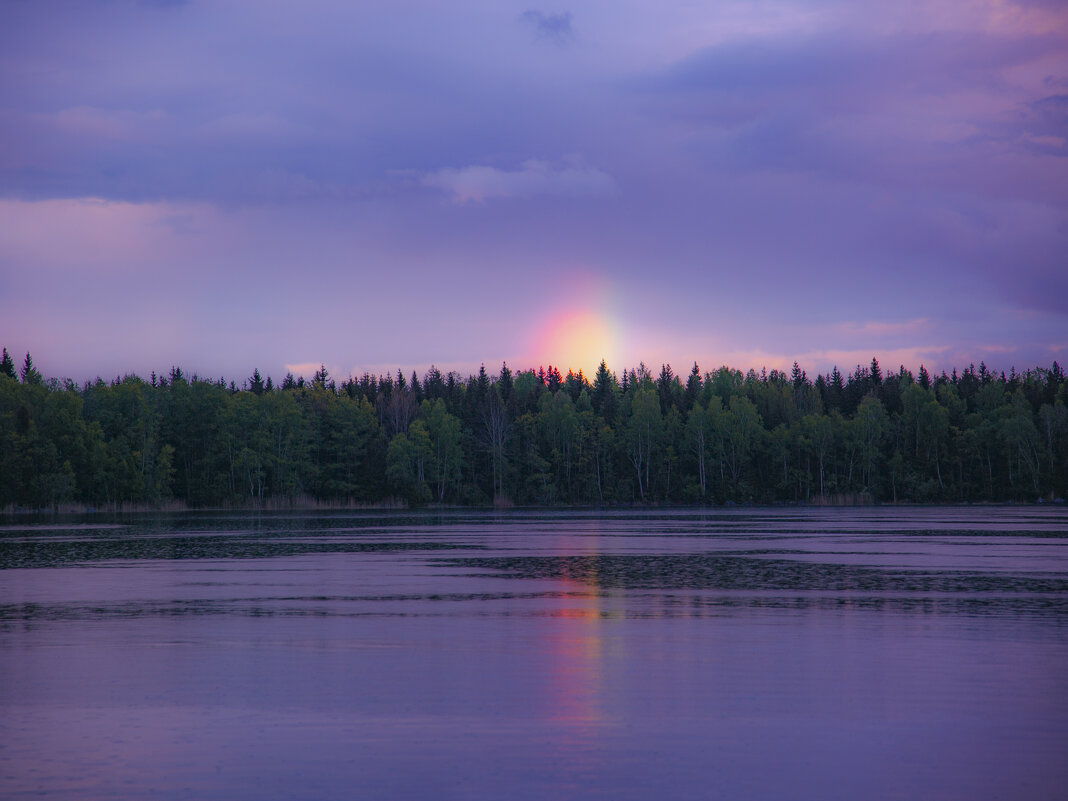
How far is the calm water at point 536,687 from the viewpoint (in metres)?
11.0

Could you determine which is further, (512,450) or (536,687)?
(512,450)

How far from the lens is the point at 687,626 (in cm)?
2217

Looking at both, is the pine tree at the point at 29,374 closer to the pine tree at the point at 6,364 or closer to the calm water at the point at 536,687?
the pine tree at the point at 6,364

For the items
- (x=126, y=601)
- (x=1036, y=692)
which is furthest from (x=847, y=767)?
(x=126, y=601)

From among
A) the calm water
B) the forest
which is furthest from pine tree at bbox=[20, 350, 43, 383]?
the calm water

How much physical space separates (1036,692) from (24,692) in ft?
48.9

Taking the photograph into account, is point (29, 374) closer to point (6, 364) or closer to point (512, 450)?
point (6, 364)

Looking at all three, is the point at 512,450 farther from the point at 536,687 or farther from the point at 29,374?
the point at 536,687

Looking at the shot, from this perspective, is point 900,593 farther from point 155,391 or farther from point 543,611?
point 155,391

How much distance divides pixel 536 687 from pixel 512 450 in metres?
167

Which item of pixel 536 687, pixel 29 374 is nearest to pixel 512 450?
pixel 29 374

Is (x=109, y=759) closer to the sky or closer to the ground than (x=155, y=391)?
closer to the ground

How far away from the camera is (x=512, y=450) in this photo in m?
183

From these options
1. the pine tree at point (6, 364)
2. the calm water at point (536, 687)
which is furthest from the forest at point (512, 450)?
the calm water at point (536, 687)
